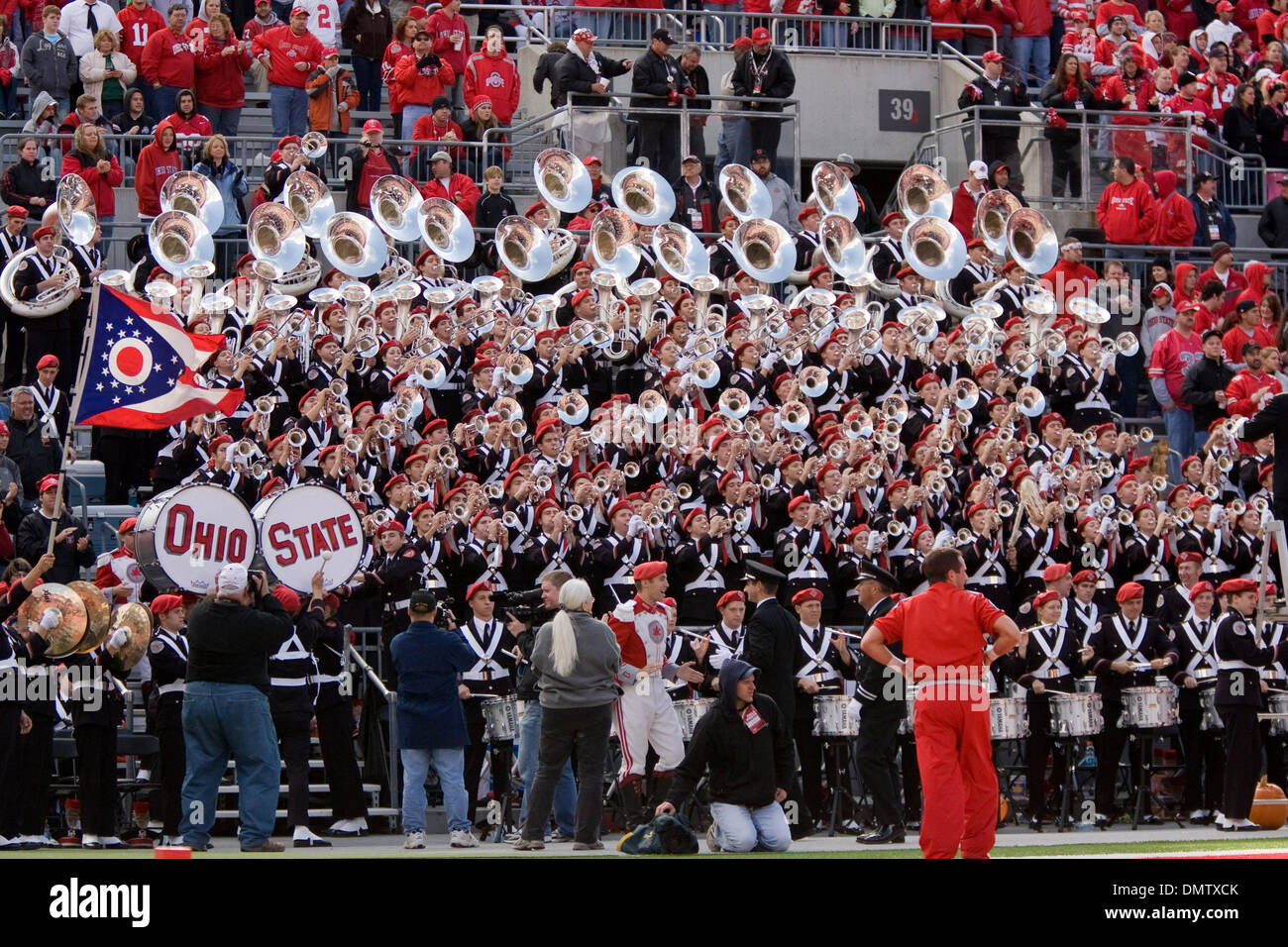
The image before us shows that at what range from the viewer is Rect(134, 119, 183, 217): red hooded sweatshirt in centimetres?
2098

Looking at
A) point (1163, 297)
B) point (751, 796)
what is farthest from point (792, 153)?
point (751, 796)

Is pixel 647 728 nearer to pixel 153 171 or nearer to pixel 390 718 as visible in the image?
pixel 390 718

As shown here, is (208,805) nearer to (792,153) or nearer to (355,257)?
(355,257)

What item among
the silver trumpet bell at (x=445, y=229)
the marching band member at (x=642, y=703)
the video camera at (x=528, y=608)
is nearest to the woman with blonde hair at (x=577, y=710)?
the marching band member at (x=642, y=703)

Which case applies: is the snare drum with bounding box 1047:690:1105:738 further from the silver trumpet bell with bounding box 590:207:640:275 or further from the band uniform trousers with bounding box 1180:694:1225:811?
the silver trumpet bell with bounding box 590:207:640:275

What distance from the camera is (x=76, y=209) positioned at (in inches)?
779

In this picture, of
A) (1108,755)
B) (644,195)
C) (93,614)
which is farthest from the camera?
(644,195)

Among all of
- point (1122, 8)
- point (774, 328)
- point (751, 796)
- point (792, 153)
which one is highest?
point (1122, 8)

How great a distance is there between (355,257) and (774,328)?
363 centimetres

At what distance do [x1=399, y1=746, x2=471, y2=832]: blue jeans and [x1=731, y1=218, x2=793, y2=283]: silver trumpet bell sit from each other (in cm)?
791

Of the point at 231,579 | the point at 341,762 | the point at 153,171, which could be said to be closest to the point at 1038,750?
the point at 341,762

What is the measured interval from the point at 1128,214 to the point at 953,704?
12.7 meters
